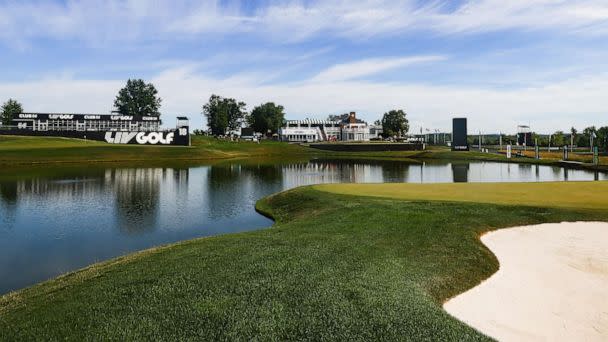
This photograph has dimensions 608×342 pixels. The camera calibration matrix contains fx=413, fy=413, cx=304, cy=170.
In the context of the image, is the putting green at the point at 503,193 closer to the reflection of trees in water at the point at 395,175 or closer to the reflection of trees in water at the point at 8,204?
the reflection of trees in water at the point at 395,175

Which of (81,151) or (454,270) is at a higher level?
(81,151)

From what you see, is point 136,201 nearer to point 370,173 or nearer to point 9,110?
point 370,173

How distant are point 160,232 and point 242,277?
49.9 ft

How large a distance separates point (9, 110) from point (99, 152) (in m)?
87.5

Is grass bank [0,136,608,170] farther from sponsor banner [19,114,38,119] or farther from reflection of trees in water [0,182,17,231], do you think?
reflection of trees in water [0,182,17,231]

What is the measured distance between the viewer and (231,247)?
17.2m

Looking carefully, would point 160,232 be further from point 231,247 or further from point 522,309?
point 522,309

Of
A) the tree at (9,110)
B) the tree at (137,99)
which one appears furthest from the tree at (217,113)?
the tree at (9,110)

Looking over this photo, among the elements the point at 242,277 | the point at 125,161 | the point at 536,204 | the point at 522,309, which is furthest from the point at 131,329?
the point at 125,161

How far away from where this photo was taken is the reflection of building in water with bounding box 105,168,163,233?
93.2 feet

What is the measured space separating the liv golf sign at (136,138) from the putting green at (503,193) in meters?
97.4

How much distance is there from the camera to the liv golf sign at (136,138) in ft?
404

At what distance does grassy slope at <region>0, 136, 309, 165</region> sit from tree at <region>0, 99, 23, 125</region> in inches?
2113

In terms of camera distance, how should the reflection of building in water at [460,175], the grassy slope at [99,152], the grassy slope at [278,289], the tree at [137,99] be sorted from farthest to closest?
the tree at [137,99] < the grassy slope at [99,152] < the reflection of building in water at [460,175] < the grassy slope at [278,289]
